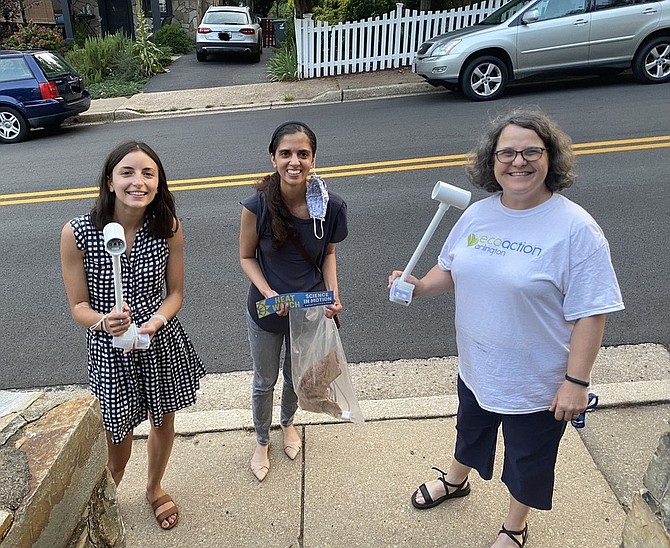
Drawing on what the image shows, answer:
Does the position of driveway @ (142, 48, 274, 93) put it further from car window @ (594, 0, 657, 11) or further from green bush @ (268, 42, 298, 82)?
car window @ (594, 0, 657, 11)

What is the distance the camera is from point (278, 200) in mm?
2396

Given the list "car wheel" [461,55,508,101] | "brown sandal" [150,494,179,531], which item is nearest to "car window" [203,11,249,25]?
"car wheel" [461,55,508,101]

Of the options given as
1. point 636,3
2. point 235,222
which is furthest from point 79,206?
point 636,3

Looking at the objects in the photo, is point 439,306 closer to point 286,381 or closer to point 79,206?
point 286,381

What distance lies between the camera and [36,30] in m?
18.8

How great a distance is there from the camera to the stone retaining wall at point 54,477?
1389 millimetres

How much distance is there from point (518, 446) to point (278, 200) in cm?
134

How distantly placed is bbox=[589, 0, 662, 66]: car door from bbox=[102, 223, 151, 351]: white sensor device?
9633 millimetres

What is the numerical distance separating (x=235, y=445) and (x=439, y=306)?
1.91 metres

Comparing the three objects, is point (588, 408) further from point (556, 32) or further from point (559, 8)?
point (559, 8)

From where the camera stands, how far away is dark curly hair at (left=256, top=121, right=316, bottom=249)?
7.77 feet

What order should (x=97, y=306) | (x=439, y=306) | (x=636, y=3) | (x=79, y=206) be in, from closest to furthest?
(x=97, y=306)
(x=439, y=306)
(x=79, y=206)
(x=636, y=3)

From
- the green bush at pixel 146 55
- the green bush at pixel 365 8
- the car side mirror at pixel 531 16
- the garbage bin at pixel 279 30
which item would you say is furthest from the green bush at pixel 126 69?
the car side mirror at pixel 531 16

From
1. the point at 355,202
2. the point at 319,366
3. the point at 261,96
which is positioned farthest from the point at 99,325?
the point at 261,96
